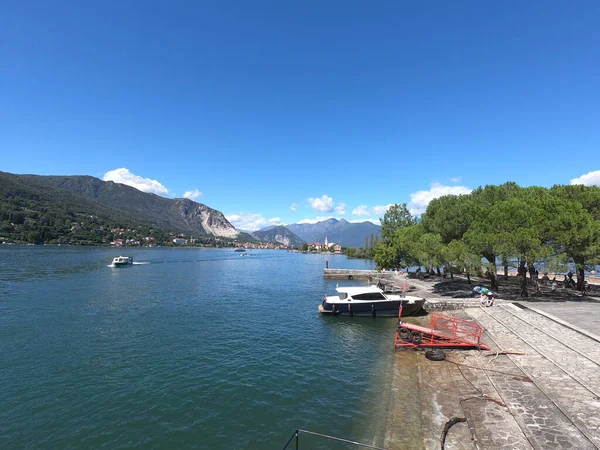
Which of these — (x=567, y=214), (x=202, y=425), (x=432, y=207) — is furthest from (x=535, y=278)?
(x=202, y=425)

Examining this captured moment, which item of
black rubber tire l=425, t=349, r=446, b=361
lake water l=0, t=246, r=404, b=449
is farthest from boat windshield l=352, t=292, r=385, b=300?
black rubber tire l=425, t=349, r=446, b=361

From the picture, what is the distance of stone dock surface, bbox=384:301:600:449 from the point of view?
10.4 m

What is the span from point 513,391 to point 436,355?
5.59m

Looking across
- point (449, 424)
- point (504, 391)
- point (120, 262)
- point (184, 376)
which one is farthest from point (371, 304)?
point (120, 262)

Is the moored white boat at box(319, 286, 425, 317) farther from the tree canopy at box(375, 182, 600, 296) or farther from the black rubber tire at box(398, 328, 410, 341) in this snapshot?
the black rubber tire at box(398, 328, 410, 341)

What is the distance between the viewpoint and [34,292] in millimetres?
41219

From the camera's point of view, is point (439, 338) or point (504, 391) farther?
point (439, 338)

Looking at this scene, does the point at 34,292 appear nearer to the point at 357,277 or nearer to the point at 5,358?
the point at 5,358

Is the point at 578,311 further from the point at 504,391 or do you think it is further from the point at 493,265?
the point at 504,391

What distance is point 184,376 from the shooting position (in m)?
17.5

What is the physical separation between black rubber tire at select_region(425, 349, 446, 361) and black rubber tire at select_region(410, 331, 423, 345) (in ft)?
6.43

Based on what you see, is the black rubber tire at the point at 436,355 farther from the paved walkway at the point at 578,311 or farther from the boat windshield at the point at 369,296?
the boat windshield at the point at 369,296

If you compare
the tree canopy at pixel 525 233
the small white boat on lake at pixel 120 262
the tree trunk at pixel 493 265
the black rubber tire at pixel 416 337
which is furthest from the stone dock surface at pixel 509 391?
the small white boat on lake at pixel 120 262

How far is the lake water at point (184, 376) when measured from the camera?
12.5 m
